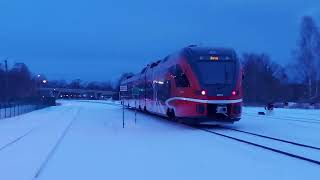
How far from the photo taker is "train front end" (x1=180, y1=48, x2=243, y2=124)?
86.0 feet

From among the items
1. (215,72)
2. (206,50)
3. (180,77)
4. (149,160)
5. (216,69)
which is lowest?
(149,160)

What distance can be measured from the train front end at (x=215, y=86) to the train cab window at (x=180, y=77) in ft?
2.54

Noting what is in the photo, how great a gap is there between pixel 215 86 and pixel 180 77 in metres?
2.41

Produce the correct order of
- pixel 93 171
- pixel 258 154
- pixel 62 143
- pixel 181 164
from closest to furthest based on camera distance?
1. pixel 93 171
2. pixel 181 164
3. pixel 258 154
4. pixel 62 143

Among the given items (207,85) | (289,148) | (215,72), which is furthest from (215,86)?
(289,148)

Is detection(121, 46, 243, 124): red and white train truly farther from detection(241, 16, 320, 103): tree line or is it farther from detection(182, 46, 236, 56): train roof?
detection(241, 16, 320, 103): tree line

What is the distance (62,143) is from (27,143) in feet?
4.60

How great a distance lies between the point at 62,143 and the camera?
20422 mm

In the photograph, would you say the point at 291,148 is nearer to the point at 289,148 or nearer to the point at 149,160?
the point at 289,148

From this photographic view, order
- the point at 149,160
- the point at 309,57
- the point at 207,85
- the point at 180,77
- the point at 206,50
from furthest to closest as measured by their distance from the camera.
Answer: the point at 309,57 < the point at 180,77 < the point at 206,50 < the point at 207,85 < the point at 149,160

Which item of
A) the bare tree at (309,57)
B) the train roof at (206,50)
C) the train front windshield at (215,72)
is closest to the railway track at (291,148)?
the train front windshield at (215,72)

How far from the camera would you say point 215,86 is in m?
26.3

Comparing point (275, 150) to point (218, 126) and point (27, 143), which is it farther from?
point (218, 126)

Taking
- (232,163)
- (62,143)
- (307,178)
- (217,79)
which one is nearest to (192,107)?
(217,79)
